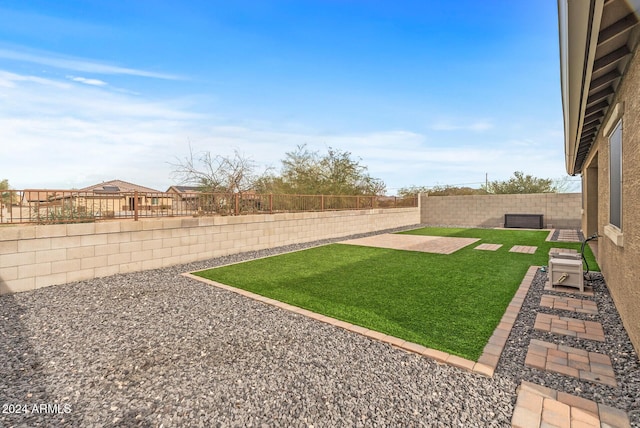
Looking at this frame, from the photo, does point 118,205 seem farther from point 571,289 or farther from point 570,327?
point 571,289

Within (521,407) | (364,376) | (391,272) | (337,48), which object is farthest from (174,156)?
(521,407)

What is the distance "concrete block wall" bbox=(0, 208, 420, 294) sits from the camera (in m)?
4.95

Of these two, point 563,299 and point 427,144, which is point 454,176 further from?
point 563,299

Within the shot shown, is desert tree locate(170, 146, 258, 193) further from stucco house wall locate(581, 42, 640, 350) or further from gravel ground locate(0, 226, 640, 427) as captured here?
stucco house wall locate(581, 42, 640, 350)

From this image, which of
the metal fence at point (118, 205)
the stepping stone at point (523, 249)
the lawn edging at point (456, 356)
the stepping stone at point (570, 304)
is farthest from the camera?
the stepping stone at point (523, 249)

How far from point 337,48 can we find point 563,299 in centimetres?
1116

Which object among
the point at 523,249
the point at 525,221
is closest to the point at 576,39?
the point at 523,249

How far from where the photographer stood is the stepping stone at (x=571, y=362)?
240 cm

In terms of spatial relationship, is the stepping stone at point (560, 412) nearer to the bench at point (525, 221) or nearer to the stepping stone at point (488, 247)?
the stepping stone at point (488, 247)

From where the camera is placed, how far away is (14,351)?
9.43 feet

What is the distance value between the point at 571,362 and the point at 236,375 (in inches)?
119

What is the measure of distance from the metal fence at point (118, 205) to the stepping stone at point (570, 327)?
7467 mm

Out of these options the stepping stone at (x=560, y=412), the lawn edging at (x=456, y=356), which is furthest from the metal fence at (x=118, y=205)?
the stepping stone at (x=560, y=412)

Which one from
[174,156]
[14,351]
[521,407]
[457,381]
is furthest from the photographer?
[174,156]
